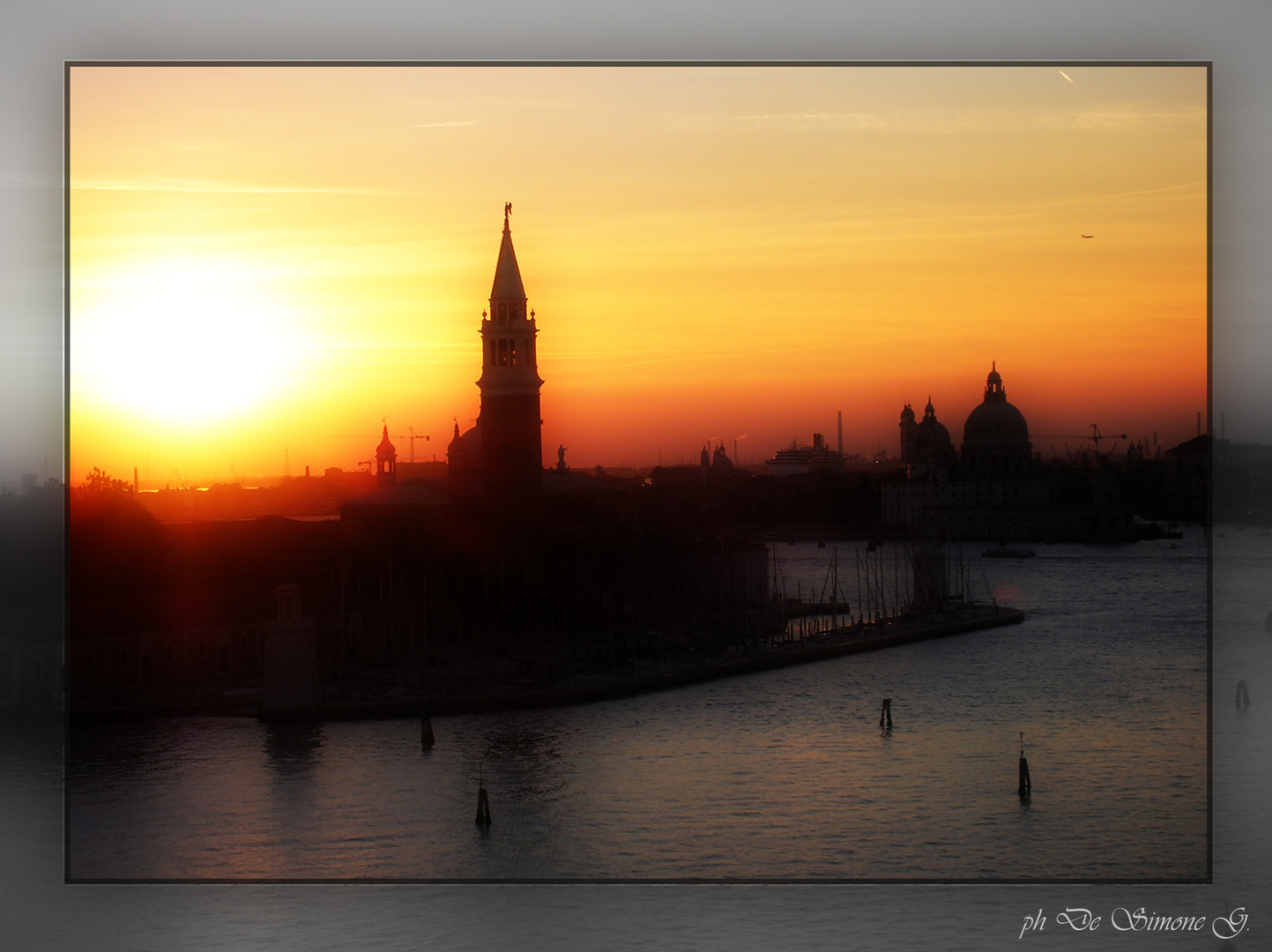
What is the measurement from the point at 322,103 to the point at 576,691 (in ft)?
20.3

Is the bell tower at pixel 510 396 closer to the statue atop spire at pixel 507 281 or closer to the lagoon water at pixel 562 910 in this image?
the statue atop spire at pixel 507 281

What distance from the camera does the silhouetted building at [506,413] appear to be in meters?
6.71

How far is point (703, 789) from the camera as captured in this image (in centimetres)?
713

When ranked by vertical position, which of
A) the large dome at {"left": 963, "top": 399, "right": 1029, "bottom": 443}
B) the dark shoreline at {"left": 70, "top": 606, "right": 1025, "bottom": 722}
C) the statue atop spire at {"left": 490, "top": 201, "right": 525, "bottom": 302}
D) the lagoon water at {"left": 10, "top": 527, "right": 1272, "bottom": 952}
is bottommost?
the dark shoreline at {"left": 70, "top": 606, "right": 1025, "bottom": 722}

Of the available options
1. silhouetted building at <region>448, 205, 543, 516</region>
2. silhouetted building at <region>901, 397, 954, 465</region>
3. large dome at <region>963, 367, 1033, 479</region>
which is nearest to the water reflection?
silhouetted building at <region>448, 205, 543, 516</region>

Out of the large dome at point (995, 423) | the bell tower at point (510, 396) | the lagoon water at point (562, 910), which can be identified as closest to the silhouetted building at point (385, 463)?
the bell tower at point (510, 396)

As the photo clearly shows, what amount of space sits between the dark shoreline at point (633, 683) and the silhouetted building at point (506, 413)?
160 cm

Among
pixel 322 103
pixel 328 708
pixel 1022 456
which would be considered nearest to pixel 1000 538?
pixel 1022 456

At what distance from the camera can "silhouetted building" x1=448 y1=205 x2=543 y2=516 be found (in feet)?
22.0

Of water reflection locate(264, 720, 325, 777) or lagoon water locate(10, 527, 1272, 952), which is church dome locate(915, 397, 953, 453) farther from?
water reflection locate(264, 720, 325, 777)

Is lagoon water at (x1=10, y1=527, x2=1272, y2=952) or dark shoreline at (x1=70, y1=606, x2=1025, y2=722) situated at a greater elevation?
lagoon water at (x1=10, y1=527, x2=1272, y2=952)

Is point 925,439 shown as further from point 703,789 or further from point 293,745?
point 293,745

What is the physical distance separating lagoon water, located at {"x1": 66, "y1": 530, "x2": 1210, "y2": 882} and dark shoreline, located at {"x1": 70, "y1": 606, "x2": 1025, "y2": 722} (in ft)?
0.37

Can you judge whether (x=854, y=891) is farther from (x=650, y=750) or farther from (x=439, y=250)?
(x=650, y=750)
